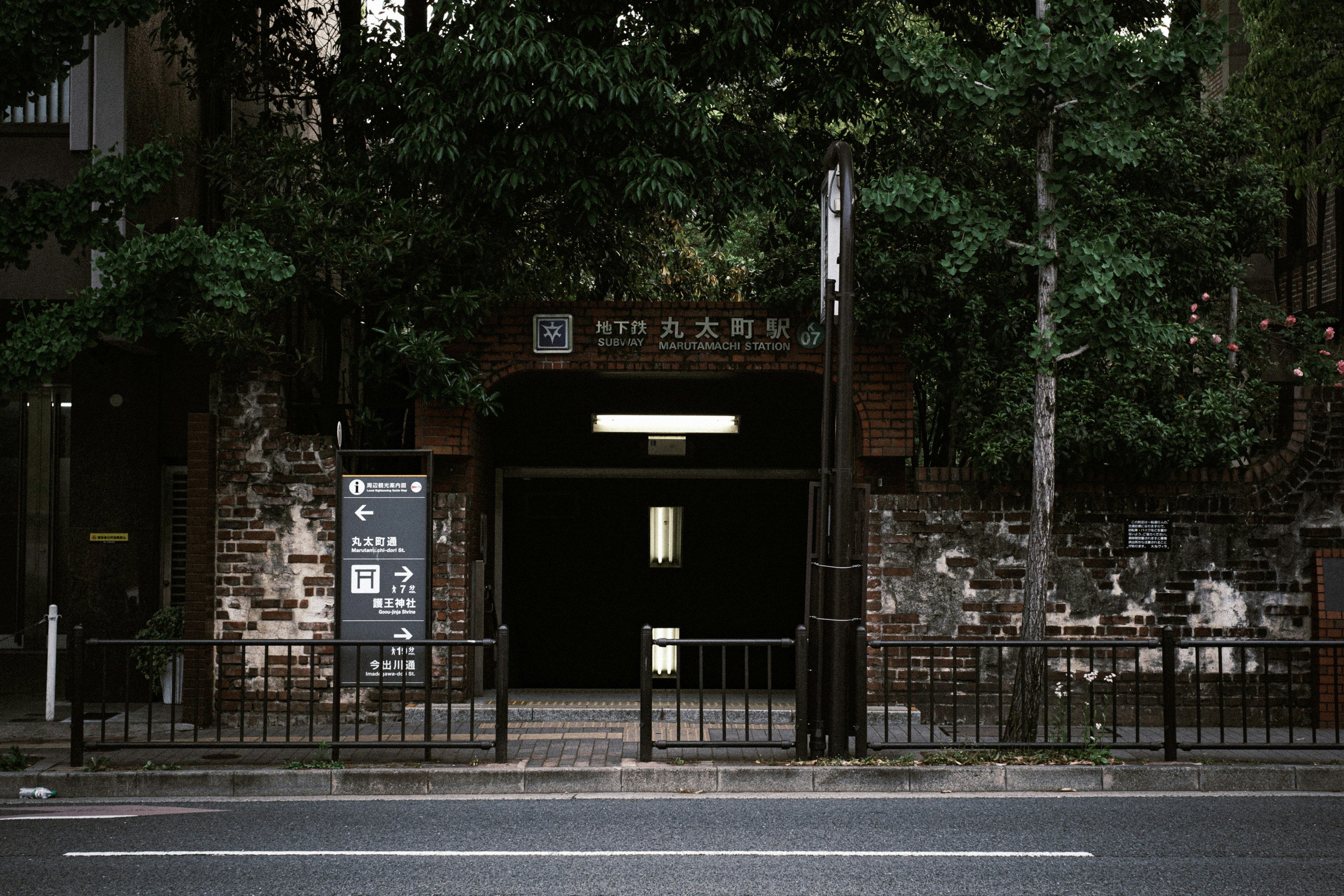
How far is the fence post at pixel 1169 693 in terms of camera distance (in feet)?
28.5

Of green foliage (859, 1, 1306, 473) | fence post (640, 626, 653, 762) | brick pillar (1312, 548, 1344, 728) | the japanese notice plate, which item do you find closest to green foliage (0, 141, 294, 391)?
fence post (640, 626, 653, 762)

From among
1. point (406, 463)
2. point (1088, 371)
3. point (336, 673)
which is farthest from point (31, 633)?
point (1088, 371)

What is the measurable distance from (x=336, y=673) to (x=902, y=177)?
618cm

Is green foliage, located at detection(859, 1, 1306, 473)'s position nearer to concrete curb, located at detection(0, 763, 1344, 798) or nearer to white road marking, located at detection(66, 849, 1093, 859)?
concrete curb, located at detection(0, 763, 1344, 798)

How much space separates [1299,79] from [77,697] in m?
15.6

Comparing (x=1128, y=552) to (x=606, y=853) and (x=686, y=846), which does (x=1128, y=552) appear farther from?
(x=606, y=853)

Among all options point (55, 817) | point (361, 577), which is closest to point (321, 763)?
point (361, 577)

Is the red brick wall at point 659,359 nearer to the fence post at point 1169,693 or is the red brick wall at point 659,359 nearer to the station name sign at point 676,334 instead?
the station name sign at point 676,334

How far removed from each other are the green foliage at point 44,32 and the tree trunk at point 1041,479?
25.4 feet

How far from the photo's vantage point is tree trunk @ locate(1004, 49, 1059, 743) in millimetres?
9367

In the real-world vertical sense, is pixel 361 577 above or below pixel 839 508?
below

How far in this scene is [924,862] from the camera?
6.36m

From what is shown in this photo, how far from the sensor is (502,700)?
879 centimetres

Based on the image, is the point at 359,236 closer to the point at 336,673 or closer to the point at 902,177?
the point at 336,673
